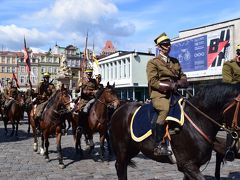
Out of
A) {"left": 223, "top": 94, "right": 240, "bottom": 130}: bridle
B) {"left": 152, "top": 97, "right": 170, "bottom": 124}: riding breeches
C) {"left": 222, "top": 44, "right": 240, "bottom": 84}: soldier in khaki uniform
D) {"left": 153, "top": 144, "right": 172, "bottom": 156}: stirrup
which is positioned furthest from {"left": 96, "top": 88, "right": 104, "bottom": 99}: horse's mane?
{"left": 223, "top": 94, "right": 240, "bottom": 130}: bridle

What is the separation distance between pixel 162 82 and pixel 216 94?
0.95m

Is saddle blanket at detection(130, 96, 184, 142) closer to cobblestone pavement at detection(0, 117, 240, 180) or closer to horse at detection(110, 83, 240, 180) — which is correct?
horse at detection(110, 83, 240, 180)

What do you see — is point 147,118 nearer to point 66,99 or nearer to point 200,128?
point 200,128

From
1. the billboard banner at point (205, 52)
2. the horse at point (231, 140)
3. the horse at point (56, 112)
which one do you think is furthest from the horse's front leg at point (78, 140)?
the billboard banner at point (205, 52)

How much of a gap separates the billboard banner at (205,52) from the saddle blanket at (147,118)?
40.7 metres

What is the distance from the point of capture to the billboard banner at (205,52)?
46.9m

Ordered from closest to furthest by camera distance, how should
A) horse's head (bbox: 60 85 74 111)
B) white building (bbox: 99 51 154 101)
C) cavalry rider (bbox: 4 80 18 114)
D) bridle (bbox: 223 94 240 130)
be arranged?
bridle (bbox: 223 94 240 130)
horse's head (bbox: 60 85 74 111)
cavalry rider (bbox: 4 80 18 114)
white building (bbox: 99 51 154 101)

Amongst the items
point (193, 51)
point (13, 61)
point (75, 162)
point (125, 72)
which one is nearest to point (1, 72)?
point (13, 61)

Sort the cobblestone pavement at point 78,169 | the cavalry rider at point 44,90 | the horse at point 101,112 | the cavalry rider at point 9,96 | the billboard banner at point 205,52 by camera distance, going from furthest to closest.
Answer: the billboard banner at point 205,52, the cavalry rider at point 9,96, the cavalry rider at point 44,90, the horse at point 101,112, the cobblestone pavement at point 78,169

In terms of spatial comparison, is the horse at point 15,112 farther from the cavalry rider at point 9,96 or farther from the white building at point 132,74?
the white building at point 132,74

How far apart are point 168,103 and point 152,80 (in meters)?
0.52

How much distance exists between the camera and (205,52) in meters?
49.8

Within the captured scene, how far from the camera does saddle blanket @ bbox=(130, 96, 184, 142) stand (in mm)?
6195

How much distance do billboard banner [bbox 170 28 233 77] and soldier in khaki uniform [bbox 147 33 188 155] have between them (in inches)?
1617
